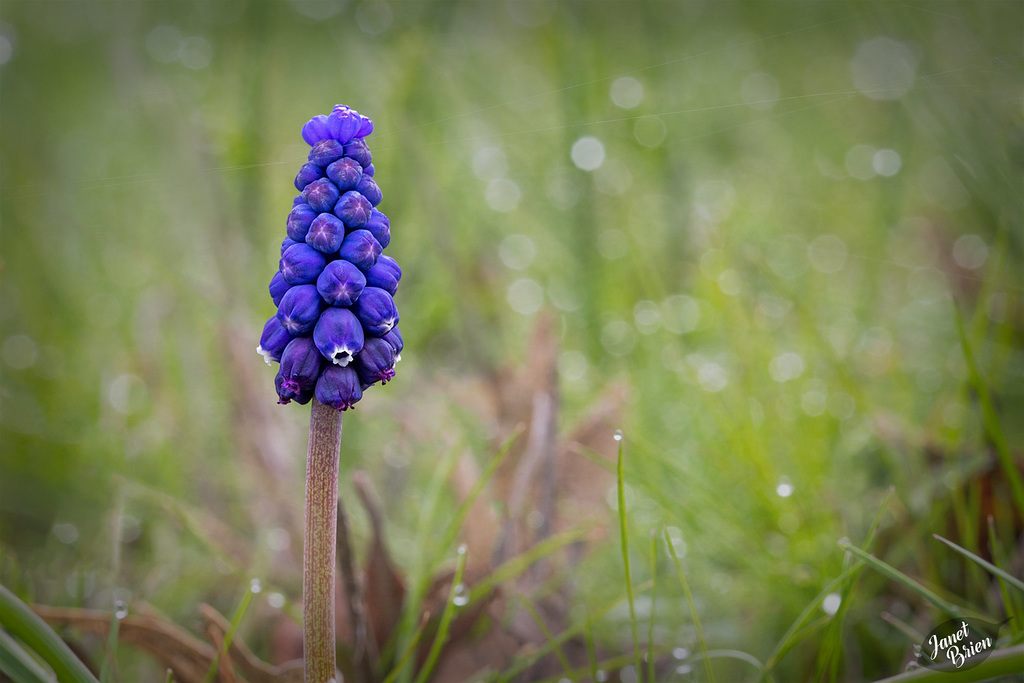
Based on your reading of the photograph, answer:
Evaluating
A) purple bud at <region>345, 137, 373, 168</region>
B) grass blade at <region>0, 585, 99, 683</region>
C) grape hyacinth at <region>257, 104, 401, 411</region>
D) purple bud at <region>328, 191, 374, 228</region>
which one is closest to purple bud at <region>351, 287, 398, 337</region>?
grape hyacinth at <region>257, 104, 401, 411</region>

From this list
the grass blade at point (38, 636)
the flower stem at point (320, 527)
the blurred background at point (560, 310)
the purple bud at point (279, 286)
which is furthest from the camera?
the blurred background at point (560, 310)

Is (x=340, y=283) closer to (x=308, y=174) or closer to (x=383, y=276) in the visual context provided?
(x=383, y=276)

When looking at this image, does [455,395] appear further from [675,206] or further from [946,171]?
[946,171]

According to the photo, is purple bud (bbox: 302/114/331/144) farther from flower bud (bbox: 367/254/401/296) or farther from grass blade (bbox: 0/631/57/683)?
grass blade (bbox: 0/631/57/683)

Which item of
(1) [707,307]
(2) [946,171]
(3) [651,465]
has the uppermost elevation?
(2) [946,171]

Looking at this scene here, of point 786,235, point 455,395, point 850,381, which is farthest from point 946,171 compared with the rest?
point 455,395

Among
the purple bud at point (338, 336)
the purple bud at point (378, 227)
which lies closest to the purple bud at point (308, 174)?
the purple bud at point (378, 227)

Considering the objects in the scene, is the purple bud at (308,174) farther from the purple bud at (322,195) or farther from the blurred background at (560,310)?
the blurred background at (560,310)
